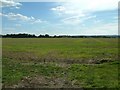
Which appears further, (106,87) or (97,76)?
(97,76)

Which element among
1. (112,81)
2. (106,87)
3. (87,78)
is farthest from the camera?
(87,78)

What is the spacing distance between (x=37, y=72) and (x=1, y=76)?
2.98 m

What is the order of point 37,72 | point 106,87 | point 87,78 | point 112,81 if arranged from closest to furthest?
1. point 106,87
2. point 112,81
3. point 87,78
4. point 37,72

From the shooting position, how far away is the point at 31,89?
43.4ft

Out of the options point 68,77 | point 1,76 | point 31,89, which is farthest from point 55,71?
point 31,89

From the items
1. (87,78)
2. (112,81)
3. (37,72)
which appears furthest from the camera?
(37,72)

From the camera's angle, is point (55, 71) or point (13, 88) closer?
point (13, 88)

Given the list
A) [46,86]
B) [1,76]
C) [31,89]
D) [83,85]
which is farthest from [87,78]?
[1,76]

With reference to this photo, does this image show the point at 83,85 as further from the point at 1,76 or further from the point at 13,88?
the point at 1,76

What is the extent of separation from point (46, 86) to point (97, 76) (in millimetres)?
3938

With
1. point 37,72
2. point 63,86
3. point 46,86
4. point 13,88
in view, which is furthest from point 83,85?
point 37,72

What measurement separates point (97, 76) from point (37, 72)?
14.5 ft

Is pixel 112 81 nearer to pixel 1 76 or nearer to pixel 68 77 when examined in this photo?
pixel 68 77

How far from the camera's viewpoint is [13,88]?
13383mm
